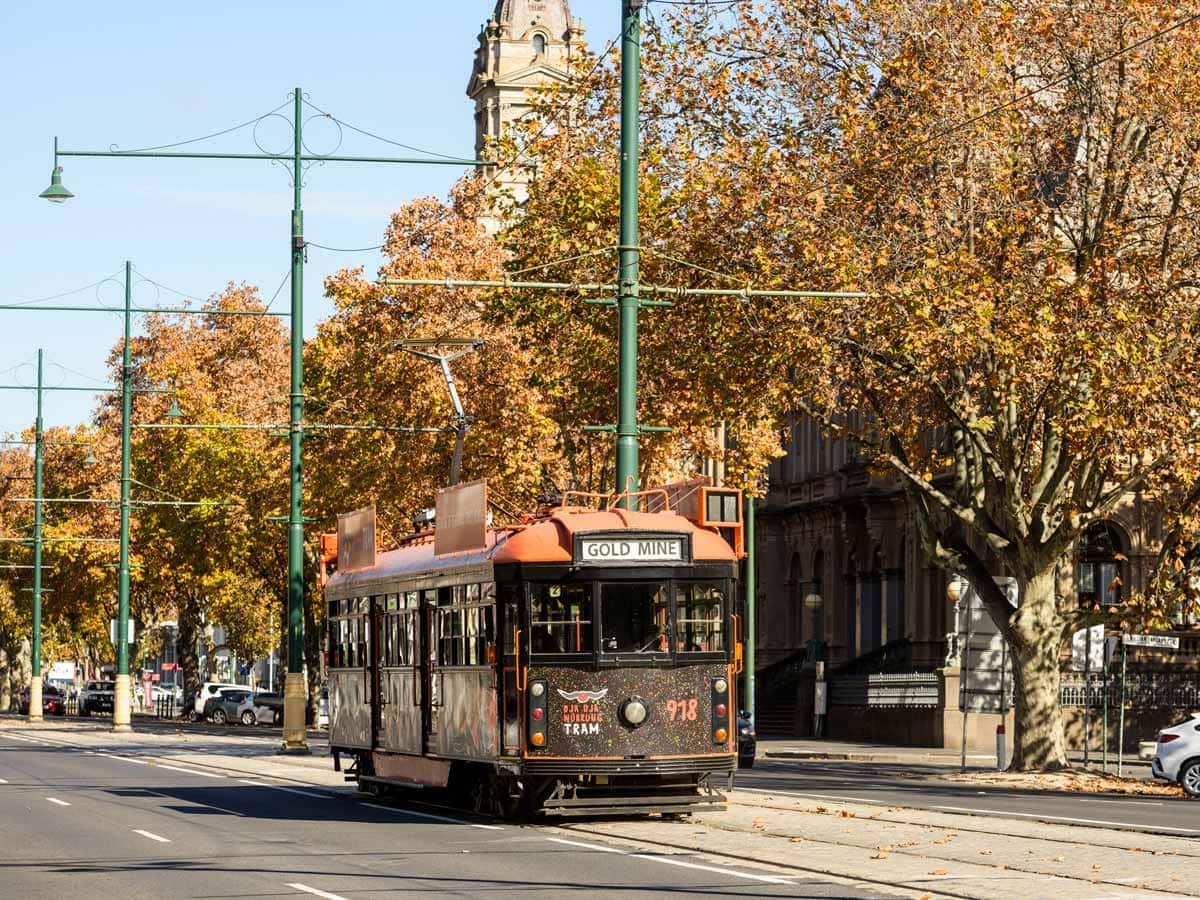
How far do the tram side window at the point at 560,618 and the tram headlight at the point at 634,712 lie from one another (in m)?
0.69

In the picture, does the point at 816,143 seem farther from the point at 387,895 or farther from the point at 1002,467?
the point at 387,895

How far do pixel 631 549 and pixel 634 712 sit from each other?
1627 millimetres

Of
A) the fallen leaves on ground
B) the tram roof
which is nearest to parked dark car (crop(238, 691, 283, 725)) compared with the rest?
the fallen leaves on ground

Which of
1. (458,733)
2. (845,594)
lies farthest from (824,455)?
(458,733)

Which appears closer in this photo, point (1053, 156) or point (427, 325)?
point (1053, 156)

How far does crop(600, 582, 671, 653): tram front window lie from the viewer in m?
22.1

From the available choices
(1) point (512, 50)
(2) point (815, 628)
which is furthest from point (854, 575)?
(1) point (512, 50)

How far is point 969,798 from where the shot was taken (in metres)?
28.5

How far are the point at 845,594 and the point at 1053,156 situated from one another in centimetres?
3218

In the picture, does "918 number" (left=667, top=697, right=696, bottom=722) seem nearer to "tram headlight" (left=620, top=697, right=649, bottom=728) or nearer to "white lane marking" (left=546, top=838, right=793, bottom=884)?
"tram headlight" (left=620, top=697, right=649, bottom=728)

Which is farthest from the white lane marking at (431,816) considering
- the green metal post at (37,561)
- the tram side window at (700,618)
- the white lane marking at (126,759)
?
the green metal post at (37,561)

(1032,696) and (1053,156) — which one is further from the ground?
(1053,156)

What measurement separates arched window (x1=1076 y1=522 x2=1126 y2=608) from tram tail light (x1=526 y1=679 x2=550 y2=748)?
108 ft

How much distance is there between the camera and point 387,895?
15.4 metres
